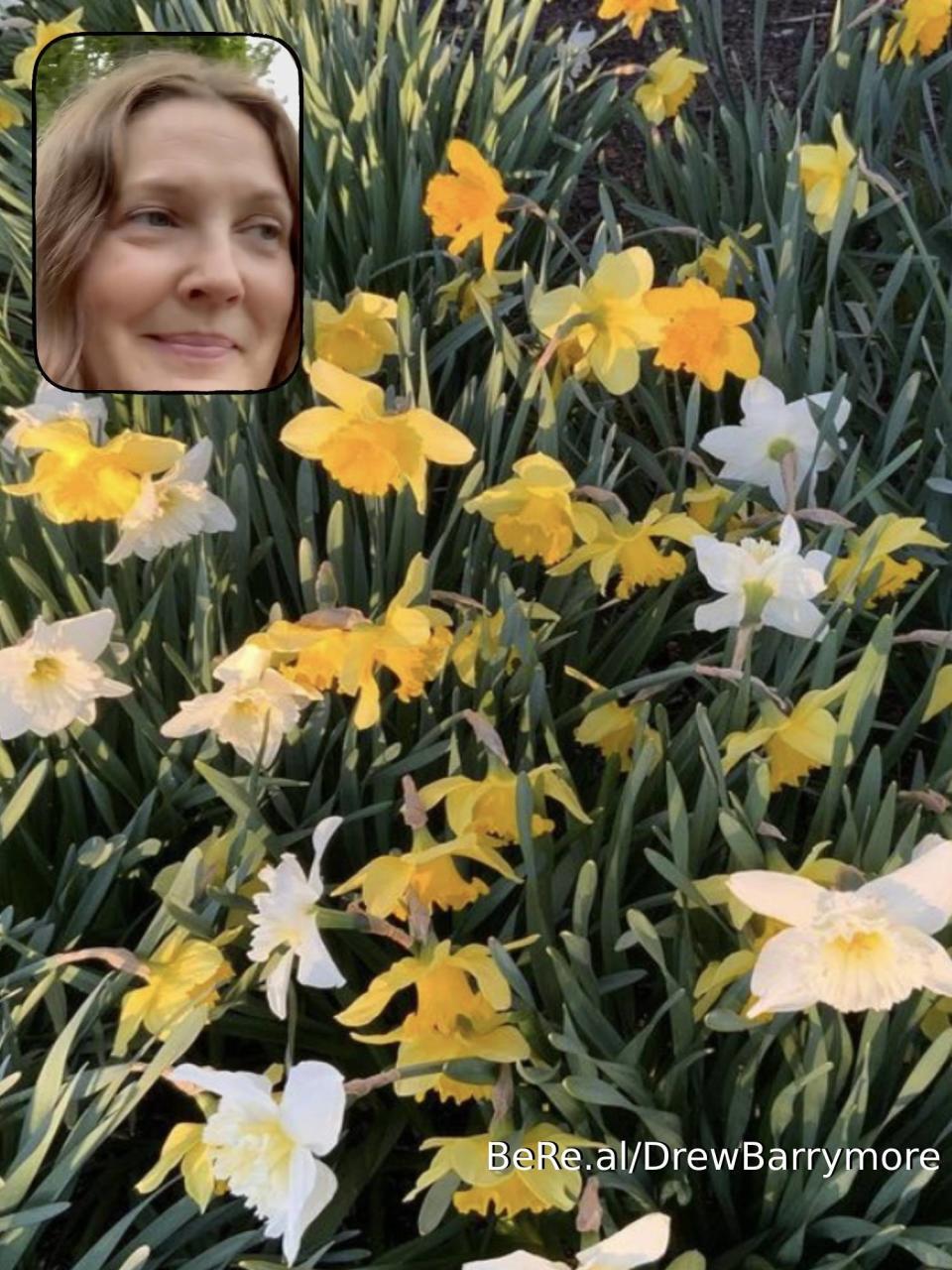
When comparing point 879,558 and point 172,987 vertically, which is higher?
point 879,558

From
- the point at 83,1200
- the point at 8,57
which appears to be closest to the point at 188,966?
the point at 83,1200

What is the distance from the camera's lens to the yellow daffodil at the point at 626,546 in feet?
3.95

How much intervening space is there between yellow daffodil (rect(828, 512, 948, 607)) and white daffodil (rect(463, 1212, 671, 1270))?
0.54m

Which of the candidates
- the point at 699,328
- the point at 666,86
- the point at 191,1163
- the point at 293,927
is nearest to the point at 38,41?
the point at 666,86

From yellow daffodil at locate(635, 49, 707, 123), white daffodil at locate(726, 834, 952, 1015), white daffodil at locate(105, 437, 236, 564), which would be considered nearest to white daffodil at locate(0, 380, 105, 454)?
white daffodil at locate(105, 437, 236, 564)

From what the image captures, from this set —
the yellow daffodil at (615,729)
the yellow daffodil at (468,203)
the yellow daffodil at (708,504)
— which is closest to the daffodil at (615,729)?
the yellow daffodil at (615,729)

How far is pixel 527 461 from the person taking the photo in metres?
1.18

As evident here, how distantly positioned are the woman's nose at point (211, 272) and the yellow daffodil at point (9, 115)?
0.81 meters

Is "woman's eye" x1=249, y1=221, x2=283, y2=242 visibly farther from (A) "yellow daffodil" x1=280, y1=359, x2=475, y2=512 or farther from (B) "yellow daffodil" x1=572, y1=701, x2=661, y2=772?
(B) "yellow daffodil" x1=572, y1=701, x2=661, y2=772

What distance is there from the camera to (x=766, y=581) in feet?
3.44

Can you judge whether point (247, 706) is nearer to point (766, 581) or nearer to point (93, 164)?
point (766, 581)

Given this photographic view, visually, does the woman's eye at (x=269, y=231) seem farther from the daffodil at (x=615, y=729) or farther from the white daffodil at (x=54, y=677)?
the daffodil at (x=615, y=729)

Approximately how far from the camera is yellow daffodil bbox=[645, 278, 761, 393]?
4.41 feet

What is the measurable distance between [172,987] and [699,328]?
84 cm
